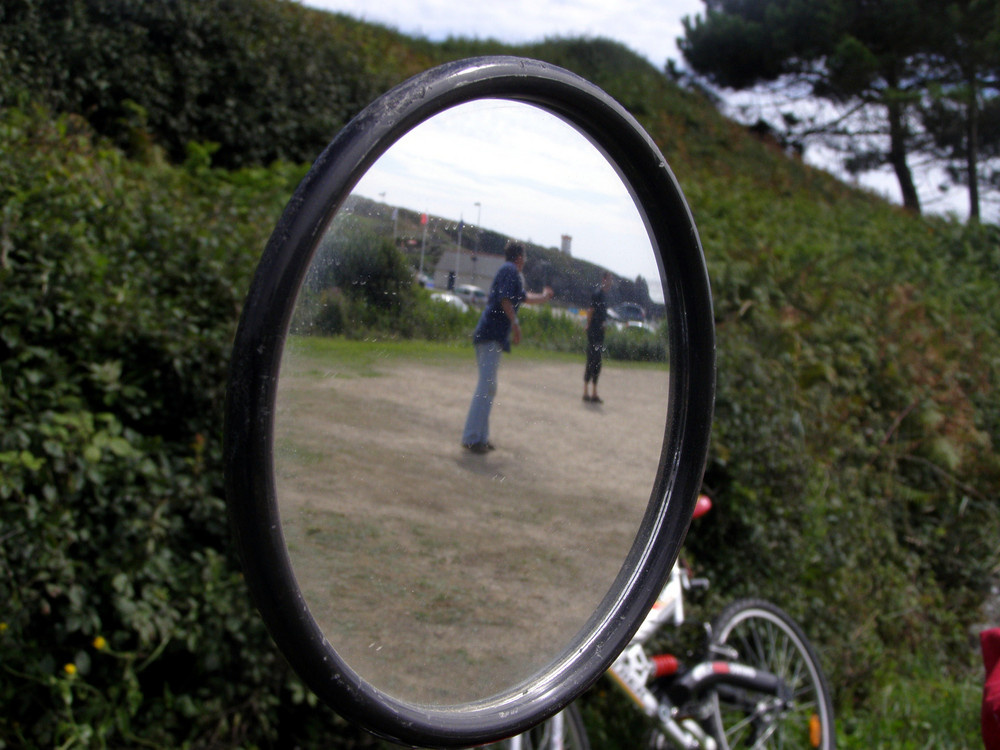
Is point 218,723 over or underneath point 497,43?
underneath

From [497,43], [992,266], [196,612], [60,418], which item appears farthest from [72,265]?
[497,43]

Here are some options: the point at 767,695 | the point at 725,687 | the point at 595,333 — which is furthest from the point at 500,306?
the point at 767,695

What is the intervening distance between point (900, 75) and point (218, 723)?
2243cm

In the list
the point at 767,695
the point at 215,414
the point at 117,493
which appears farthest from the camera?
the point at 767,695

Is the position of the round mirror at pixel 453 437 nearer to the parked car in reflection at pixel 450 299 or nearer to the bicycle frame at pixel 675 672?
the parked car in reflection at pixel 450 299

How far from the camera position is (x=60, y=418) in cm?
308

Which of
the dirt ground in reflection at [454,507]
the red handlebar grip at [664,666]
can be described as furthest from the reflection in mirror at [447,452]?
the red handlebar grip at [664,666]

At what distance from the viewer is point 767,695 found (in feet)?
14.3

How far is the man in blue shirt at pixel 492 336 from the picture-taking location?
94cm

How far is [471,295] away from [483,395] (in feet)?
0.35

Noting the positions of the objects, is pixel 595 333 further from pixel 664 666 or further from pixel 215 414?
pixel 664 666

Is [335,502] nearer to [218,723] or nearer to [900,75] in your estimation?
[218,723]

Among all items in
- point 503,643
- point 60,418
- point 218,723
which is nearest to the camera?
point 503,643

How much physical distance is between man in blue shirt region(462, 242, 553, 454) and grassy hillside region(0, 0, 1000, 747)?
2.50m
